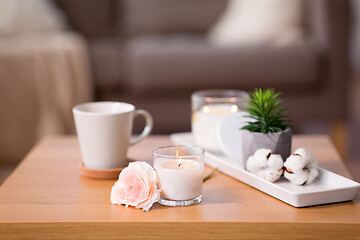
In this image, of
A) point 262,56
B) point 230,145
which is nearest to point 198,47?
point 262,56

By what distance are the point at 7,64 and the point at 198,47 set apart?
82 cm

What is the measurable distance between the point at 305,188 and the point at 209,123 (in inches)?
12.6

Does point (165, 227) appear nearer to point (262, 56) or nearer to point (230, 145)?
point (230, 145)

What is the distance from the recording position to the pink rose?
832 millimetres

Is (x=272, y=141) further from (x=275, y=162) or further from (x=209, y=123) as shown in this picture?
(x=209, y=123)

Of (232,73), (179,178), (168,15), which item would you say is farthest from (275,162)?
(168,15)

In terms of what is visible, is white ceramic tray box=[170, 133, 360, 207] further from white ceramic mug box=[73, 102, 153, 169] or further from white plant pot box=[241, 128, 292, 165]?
white ceramic mug box=[73, 102, 153, 169]

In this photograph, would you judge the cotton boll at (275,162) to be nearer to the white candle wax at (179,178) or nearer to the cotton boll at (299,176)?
the cotton boll at (299,176)

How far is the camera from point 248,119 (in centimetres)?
106

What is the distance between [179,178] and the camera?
85 cm

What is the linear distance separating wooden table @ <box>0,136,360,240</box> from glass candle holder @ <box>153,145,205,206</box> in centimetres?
2

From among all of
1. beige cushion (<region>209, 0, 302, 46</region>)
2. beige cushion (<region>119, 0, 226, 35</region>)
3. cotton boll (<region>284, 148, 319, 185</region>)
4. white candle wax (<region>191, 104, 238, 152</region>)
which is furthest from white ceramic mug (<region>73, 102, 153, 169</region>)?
beige cushion (<region>119, 0, 226, 35</region>)

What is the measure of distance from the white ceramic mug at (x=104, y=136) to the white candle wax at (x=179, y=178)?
16 centimetres

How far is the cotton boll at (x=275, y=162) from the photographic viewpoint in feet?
3.00
